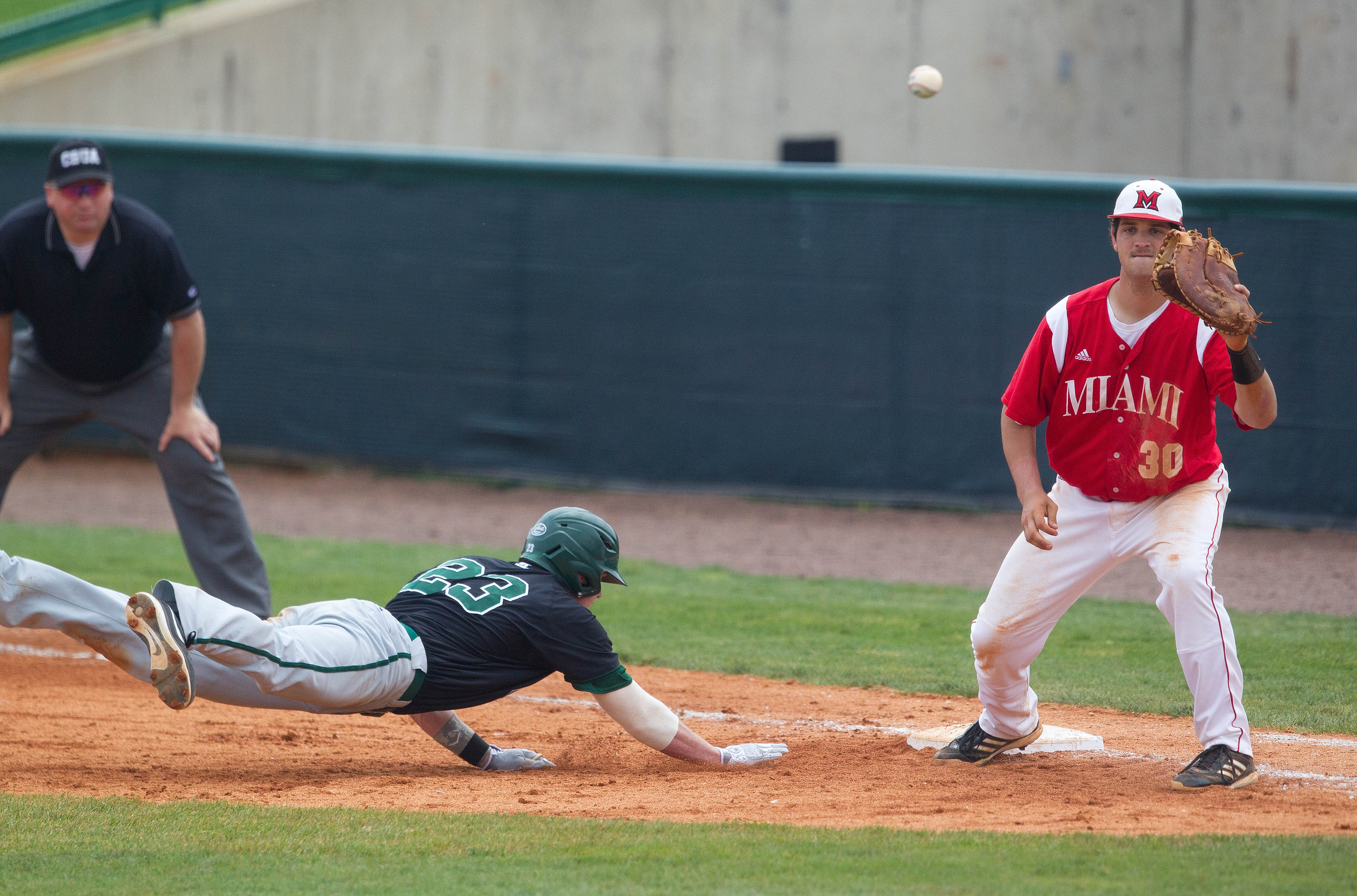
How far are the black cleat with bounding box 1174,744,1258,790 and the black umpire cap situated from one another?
4.58 meters

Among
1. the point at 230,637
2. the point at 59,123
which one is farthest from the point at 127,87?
the point at 230,637

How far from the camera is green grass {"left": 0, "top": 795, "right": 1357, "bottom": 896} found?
3.39 metres

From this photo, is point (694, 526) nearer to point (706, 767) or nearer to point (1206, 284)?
point (706, 767)

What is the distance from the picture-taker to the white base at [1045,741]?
4988 mm

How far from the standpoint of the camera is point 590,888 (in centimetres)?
338

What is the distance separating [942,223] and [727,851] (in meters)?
7.67

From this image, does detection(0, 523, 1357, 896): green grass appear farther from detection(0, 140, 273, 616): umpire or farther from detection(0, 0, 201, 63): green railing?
detection(0, 0, 201, 63): green railing

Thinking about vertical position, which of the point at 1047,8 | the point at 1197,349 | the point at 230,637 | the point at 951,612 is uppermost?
the point at 1047,8

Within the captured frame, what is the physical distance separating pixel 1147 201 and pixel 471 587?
249 cm

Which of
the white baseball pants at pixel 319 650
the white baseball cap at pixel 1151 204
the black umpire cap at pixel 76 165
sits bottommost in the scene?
the white baseball pants at pixel 319 650

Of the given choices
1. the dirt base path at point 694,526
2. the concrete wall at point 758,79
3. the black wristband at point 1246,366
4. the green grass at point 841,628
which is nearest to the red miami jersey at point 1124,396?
the black wristband at point 1246,366

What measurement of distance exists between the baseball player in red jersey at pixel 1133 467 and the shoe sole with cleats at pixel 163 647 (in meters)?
2.47

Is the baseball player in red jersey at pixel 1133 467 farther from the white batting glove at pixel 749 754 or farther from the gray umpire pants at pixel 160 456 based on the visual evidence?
the gray umpire pants at pixel 160 456

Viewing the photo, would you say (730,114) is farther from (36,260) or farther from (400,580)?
(36,260)
